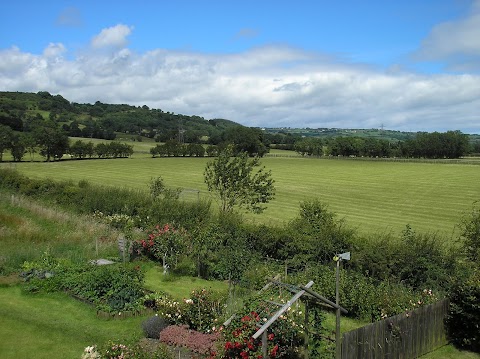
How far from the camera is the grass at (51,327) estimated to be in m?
11.0

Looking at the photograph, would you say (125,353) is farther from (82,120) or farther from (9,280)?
(82,120)

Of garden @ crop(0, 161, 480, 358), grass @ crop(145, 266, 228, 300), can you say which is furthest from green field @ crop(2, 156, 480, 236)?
grass @ crop(145, 266, 228, 300)

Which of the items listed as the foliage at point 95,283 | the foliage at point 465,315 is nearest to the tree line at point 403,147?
the foliage at point 95,283

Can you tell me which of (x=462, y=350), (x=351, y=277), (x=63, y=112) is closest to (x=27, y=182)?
(x=351, y=277)

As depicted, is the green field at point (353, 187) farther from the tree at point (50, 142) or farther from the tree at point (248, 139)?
the tree at point (248, 139)

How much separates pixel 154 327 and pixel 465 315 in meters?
8.03

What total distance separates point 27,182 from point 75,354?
27024 mm

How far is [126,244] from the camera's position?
1925 centimetres

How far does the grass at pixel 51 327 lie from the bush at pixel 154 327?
34 centimetres

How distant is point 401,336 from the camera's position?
10352 mm

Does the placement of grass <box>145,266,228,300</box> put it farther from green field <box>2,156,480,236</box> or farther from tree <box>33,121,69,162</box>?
tree <box>33,121,69,162</box>

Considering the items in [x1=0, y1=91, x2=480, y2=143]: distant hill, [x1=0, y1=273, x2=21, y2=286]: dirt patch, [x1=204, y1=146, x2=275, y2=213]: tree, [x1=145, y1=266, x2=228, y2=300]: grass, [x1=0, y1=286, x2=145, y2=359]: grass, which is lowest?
[x1=145, y1=266, x2=228, y2=300]: grass

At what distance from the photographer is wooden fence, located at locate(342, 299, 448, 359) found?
9.23m

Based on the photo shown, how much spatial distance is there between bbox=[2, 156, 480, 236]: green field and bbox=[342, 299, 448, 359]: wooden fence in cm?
2108
